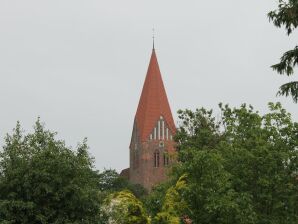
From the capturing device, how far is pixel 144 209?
83.4 ft

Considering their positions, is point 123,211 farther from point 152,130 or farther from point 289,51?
point 152,130

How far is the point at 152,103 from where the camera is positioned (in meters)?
113

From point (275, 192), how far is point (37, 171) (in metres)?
9.85

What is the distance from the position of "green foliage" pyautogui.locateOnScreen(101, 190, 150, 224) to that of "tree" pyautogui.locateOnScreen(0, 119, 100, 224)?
2.43 ft

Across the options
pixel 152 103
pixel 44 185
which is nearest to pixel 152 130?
pixel 152 103

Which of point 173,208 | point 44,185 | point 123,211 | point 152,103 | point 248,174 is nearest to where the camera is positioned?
point 44,185

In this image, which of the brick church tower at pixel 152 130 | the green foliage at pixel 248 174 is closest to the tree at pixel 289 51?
the green foliage at pixel 248 174

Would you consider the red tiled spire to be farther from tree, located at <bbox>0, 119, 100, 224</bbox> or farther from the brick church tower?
tree, located at <bbox>0, 119, 100, 224</bbox>

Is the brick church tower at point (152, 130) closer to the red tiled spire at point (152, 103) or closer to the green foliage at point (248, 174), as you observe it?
the red tiled spire at point (152, 103)

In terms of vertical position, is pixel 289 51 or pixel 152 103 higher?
pixel 152 103

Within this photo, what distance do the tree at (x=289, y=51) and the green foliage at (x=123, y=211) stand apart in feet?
33.7

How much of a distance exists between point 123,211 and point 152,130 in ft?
295

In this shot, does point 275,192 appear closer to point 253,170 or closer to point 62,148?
point 253,170

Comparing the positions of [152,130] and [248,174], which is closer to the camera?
[248,174]
